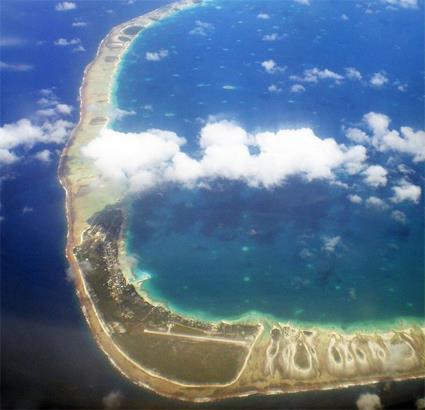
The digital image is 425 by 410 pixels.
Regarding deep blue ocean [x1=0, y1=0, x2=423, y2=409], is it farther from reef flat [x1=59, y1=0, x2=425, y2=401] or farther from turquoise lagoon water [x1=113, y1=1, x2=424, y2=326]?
reef flat [x1=59, y1=0, x2=425, y2=401]

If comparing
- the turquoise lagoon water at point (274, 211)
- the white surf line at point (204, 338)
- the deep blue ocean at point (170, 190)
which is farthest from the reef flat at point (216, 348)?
the turquoise lagoon water at point (274, 211)

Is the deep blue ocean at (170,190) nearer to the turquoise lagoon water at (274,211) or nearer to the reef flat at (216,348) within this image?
the turquoise lagoon water at (274,211)

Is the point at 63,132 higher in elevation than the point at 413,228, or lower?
higher

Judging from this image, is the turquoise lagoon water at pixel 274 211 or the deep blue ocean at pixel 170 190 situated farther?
the turquoise lagoon water at pixel 274 211

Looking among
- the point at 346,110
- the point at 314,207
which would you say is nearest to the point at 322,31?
the point at 346,110

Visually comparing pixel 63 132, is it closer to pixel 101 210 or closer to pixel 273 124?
pixel 101 210

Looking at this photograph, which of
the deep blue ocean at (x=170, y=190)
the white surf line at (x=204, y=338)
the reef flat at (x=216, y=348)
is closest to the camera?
the deep blue ocean at (x=170, y=190)

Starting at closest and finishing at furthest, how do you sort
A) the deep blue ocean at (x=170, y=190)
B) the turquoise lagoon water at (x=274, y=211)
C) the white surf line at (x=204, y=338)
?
the deep blue ocean at (x=170, y=190)
the white surf line at (x=204, y=338)
the turquoise lagoon water at (x=274, y=211)
